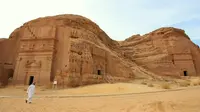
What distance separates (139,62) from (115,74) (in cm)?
1370

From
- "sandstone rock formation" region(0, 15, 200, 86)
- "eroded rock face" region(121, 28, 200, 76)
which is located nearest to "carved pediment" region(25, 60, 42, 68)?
"sandstone rock formation" region(0, 15, 200, 86)

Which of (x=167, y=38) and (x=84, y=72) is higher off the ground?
(x=167, y=38)

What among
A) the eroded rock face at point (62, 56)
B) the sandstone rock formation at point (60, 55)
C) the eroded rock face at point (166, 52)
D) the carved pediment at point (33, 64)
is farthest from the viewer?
the eroded rock face at point (166, 52)

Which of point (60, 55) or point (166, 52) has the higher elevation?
point (166, 52)

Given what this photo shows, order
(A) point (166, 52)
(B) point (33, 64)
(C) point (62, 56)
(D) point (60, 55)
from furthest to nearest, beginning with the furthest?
1. (A) point (166, 52)
2. (D) point (60, 55)
3. (C) point (62, 56)
4. (B) point (33, 64)

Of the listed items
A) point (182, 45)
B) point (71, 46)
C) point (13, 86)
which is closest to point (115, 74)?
point (71, 46)

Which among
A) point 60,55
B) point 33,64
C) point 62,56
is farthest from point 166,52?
point 33,64

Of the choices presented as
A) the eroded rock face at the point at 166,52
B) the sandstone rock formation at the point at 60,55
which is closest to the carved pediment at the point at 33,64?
→ the sandstone rock formation at the point at 60,55

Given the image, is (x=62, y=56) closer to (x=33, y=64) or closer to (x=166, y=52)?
(x=33, y=64)

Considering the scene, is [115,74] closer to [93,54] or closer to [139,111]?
[93,54]

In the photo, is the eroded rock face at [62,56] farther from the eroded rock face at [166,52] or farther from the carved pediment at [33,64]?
the eroded rock face at [166,52]

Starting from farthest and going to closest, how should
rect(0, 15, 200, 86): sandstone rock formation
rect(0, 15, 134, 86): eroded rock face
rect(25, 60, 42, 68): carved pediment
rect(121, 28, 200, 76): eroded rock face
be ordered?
rect(121, 28, 200, 76): eroded rock face < rect(25, 60, 42, 68): carved pediment < rect(0, 15, 200, 86): sandstone rock formation < rect(0, 15, 134, 86): eroded rock face

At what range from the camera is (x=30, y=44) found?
976 inches

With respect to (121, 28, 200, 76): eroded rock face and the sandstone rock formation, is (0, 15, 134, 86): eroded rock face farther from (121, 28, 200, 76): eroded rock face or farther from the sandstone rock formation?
(121, 28, 200, 76): eroded rock face
